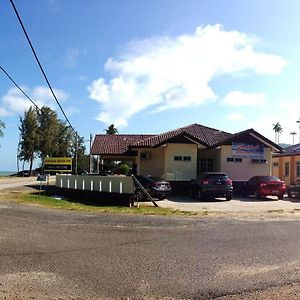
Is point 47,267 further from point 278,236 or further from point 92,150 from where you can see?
point 92,150

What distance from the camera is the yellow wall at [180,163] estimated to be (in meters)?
31.4

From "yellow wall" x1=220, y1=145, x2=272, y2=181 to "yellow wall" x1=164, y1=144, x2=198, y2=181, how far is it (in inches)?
84.2

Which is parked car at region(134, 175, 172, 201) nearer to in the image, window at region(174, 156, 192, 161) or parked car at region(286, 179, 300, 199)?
window at region(174, 156, 192, 161)

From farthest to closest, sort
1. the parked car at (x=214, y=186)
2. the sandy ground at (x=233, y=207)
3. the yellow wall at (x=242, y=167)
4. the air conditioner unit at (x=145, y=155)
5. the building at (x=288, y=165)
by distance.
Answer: the building at (x=288, y=165)
the air conditioner unit at (x=145, y=155)
the yellow wall at (x=242, y=167)
the parked car at (x=214, y=186)
the sandy ground at (x=233, y=207)

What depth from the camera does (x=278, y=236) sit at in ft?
39.0

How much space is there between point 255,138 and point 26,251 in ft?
84.4

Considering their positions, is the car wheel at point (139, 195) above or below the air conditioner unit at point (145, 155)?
below

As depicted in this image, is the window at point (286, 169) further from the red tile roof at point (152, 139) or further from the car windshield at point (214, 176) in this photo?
the car windshield at point (214, 176)

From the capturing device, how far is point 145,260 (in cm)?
858

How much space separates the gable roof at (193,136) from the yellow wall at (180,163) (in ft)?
2.33

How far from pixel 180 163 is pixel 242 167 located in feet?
15.2

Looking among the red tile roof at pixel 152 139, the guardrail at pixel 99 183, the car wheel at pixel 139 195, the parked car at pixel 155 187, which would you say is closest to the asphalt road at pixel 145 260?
the guardrail at pixel 99 183

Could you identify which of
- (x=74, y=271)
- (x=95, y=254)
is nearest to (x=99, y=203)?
(x=95, y=254)

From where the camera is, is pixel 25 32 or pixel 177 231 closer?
pixel 177 231
